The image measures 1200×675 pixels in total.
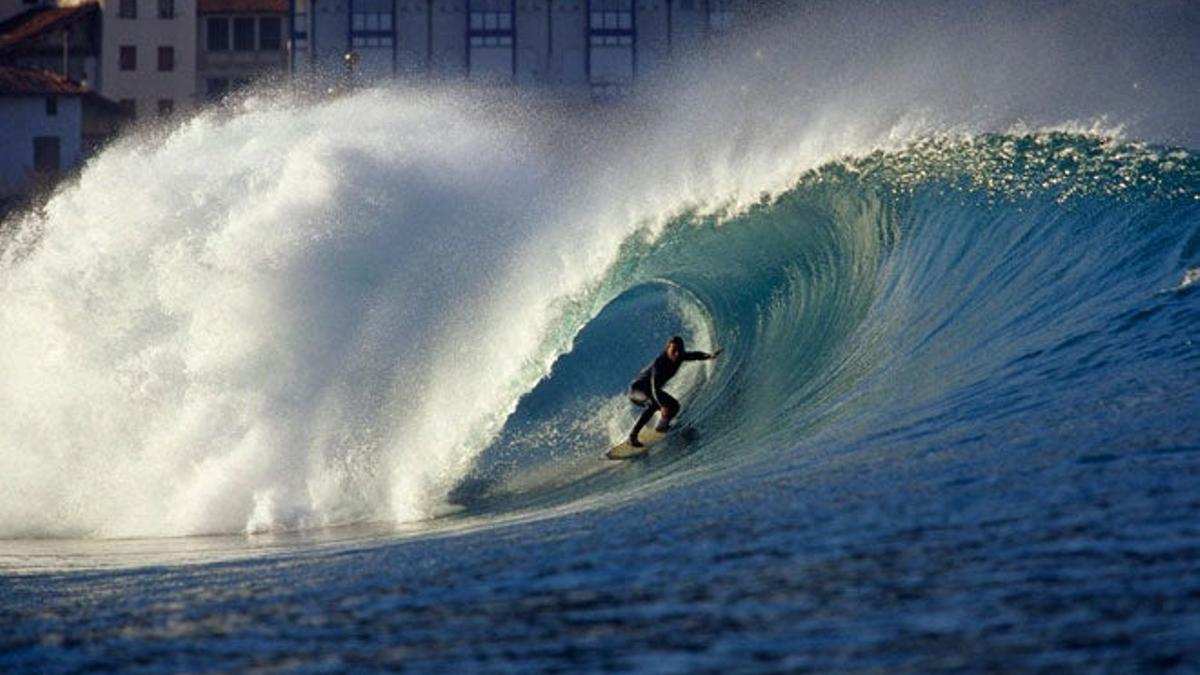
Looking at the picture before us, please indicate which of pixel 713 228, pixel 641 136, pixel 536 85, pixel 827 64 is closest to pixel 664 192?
pixel 713 228

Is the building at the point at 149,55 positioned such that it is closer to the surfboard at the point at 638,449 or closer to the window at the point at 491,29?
the window at the point at 491,29

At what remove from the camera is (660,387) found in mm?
21594

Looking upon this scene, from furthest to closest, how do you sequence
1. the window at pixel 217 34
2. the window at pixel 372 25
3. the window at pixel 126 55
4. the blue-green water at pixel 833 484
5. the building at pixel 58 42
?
the window at pixel 126 55 < the window at pixel 217 34 < the building at pixel 58 42 < the window at pixel 372 25 < the blue-green water at pixel 833 484

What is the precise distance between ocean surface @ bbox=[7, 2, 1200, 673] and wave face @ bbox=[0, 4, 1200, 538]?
0.06 meters

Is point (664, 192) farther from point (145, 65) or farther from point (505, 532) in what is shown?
point (145, 65)

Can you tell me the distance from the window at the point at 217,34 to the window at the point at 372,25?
22.5 metres

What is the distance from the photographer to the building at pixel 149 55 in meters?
103

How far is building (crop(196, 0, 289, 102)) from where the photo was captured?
101562 millimetres

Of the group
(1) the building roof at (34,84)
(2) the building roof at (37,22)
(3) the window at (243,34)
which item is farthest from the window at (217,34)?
(1) the building roof at (34,84)

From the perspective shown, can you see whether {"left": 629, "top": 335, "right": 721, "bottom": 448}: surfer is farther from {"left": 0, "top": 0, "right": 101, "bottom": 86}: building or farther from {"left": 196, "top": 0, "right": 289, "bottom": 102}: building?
{"left": 0, "top": 0, "right": 101, "bottom": 86}: building

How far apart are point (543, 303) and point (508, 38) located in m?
58.0

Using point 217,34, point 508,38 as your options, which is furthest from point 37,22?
point 508,38

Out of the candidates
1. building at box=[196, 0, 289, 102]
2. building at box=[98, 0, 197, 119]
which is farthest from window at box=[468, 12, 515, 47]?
building at box=[98, 0, 197, 119]

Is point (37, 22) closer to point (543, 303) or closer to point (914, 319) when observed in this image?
point (543, 303)
